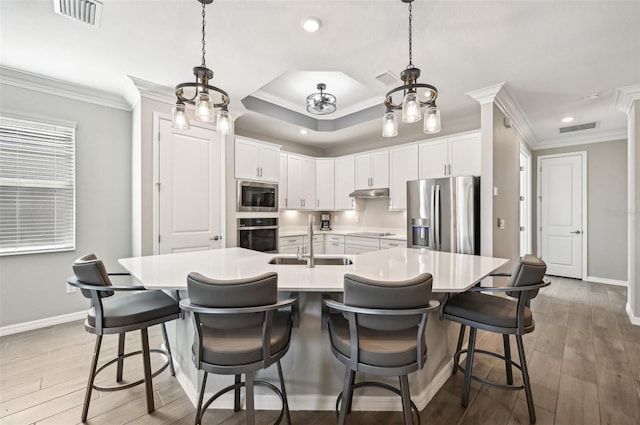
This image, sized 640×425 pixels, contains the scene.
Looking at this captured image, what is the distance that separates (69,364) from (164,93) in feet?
9.02

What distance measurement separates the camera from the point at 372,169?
196 inches

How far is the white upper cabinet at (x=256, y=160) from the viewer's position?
3.99 meters

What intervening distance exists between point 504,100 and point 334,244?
3.27 meters

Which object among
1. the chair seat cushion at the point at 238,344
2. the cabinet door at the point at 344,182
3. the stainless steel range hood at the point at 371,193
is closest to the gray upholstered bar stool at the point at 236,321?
the chair seat cushion at the point at 238,344

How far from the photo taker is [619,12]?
6.57ft

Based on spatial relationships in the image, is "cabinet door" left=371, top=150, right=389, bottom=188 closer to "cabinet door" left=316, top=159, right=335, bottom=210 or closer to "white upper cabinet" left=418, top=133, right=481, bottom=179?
"white upper cabinet" left=418, top=133, right=481, bottom=179

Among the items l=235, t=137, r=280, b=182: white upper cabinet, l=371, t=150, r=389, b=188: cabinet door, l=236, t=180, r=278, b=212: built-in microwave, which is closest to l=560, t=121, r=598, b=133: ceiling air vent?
l=371, t=150, r=389, b=188: cabinet door

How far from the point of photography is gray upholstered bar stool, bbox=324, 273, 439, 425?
4.10 ft

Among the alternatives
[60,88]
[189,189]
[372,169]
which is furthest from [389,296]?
[60,88]

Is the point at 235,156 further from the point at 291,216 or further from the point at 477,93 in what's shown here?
the point at 477,93

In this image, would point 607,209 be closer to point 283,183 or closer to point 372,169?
point 372,169

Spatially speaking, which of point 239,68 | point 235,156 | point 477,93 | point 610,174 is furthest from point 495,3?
point 610,174

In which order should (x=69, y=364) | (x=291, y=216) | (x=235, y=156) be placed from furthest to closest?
(x=291, y=216)
(x=235, y=156)
(x=69, y=364)

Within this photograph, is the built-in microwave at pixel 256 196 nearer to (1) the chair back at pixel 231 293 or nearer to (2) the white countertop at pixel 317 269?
(2) the white countertop at pixel 317 269
